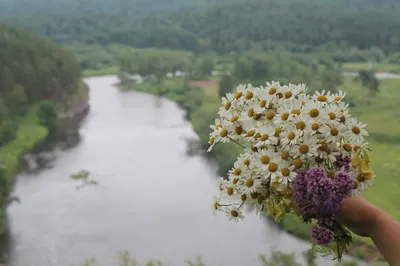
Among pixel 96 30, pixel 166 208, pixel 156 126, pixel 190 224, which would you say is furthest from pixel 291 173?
pixel 96 30

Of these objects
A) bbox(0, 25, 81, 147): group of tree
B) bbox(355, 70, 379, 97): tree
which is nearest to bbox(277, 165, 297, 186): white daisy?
bbox(0, 25, 81, 147): group of tree

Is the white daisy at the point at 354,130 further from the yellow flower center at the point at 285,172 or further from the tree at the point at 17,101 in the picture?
the tree at the point at 17,101

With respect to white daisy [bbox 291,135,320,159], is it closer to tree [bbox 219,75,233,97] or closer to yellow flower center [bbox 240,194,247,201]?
yellow flower center [bbox 240,194,247,201]

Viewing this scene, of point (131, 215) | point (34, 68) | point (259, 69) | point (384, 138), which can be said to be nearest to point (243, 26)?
point (259, 69)

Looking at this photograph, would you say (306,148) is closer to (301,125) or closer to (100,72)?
(301,125)

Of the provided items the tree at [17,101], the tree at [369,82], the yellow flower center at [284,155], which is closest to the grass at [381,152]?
the tree at [369,82]
